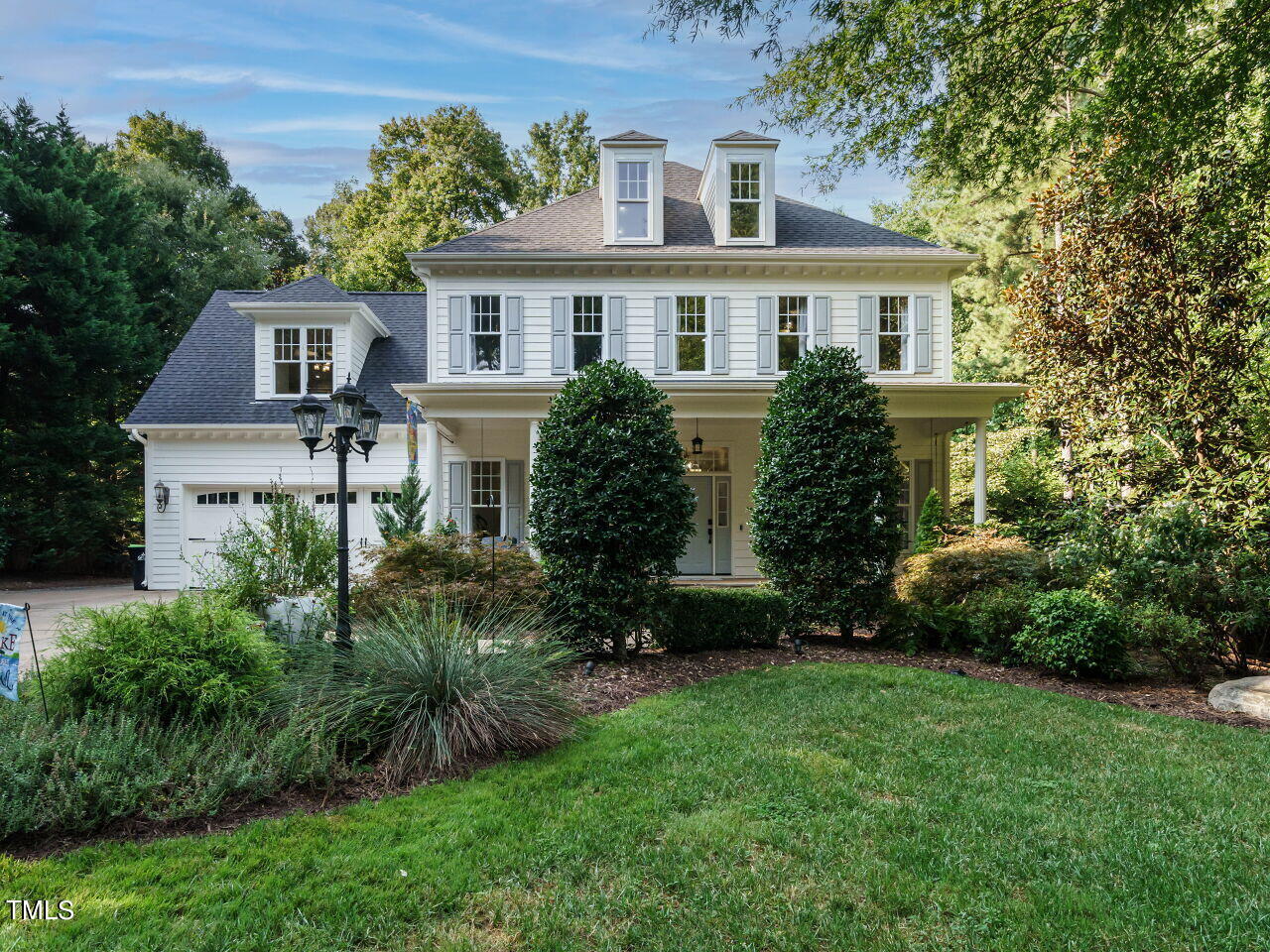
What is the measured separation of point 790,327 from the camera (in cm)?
1304

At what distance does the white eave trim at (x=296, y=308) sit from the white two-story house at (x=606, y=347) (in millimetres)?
43

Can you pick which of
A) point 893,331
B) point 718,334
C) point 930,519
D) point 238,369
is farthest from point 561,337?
point 930,519

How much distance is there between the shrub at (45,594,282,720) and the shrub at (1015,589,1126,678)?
6.88m

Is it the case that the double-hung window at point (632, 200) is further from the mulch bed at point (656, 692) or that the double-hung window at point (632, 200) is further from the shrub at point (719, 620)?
the mulch bed at point (656, 692)

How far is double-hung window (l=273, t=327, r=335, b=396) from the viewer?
14.1 meters

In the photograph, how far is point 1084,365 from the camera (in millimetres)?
8711

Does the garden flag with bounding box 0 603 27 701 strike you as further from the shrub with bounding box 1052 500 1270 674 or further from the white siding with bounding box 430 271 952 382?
the white siding with bounding box 430 271 952 382

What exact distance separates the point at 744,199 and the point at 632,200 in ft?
7.11

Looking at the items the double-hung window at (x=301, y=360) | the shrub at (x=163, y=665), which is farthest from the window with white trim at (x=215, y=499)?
the shrub at (x=163, y=665)

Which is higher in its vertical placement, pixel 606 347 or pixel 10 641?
pixel 606 347

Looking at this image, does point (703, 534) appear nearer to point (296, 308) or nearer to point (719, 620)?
point (719, 620)

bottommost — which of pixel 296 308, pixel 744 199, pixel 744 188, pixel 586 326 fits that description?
pixel 586 326

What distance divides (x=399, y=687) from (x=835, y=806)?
8.95ft

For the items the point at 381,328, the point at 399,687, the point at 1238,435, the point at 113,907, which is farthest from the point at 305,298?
the point at 1238,435
